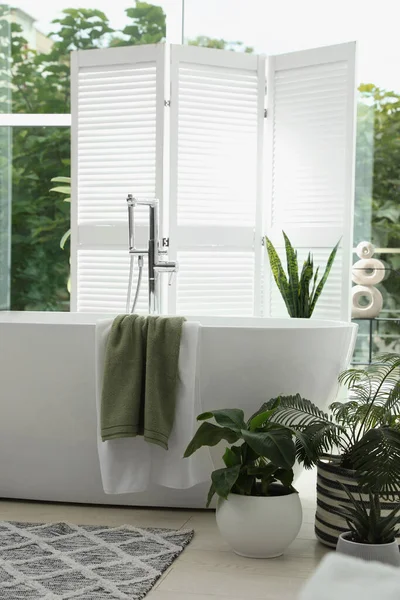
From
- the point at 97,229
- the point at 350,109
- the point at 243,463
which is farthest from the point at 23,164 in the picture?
the point at 243,463

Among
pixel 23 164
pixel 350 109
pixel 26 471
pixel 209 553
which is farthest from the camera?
pixel 23 164

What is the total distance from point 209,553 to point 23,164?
152 inches

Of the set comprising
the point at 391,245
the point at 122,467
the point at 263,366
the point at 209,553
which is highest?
the point at 391,245

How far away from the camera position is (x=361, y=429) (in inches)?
104

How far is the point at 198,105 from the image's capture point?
4.53m

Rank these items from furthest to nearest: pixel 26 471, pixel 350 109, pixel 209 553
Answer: pixel 350 109, pixel 26 471, pixel 209 553

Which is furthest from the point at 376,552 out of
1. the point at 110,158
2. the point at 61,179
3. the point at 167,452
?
the point at 61,179

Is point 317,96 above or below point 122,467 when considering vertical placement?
above

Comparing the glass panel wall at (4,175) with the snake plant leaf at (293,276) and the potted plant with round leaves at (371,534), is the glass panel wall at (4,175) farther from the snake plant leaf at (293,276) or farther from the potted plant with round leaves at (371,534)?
the potted plant with round leaves at (371,534)

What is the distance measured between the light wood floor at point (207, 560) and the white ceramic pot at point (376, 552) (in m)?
0.17

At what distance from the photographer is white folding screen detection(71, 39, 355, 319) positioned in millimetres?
4484

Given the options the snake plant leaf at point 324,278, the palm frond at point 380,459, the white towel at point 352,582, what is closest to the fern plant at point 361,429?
the palm frond at point 380,459

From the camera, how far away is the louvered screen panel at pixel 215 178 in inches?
178

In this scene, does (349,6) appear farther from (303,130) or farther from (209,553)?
(209,553)
